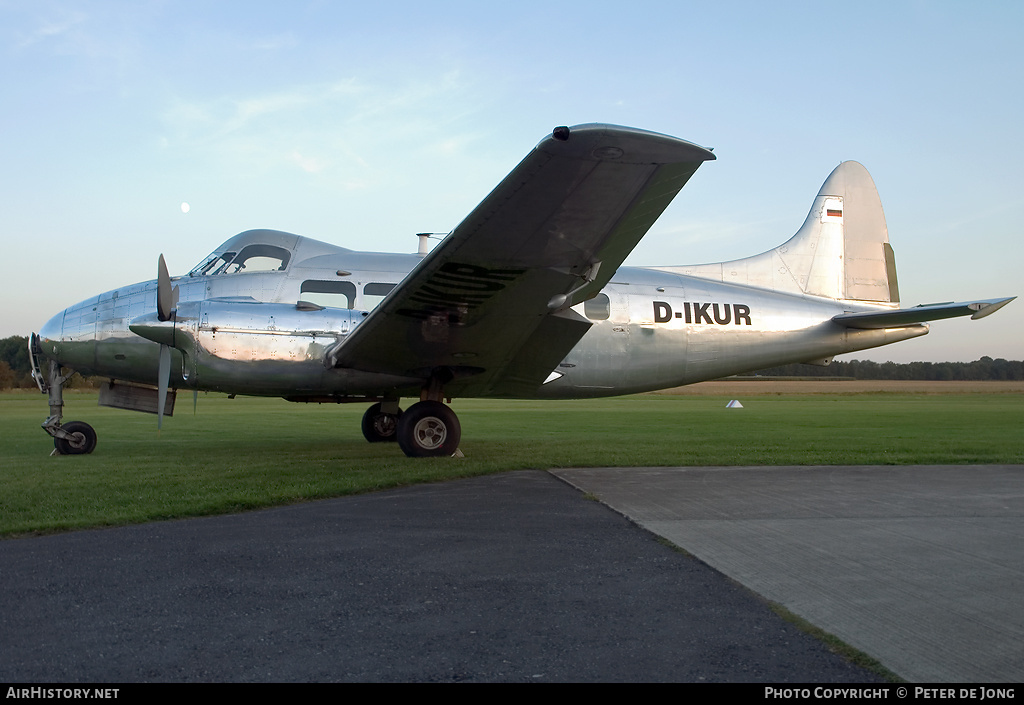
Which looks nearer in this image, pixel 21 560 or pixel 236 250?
pixel 21 560

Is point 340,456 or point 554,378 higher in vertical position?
point 554,378

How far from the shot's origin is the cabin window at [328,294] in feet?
36.4

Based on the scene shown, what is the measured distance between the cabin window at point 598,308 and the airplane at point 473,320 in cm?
2

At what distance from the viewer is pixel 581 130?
5500mm

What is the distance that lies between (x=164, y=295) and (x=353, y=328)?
2.49m

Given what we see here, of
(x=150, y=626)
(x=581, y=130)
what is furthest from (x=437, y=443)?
(x=150, y=626)

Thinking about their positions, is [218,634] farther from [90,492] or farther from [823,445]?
[823,445]

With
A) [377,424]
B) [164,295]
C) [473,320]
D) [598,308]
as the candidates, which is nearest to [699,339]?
[598,308]

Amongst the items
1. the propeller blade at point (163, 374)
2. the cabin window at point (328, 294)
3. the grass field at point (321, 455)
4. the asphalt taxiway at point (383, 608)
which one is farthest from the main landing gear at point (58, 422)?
the asphalt taxiway at point (383, 608)

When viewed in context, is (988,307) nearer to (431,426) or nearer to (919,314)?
(919,314)

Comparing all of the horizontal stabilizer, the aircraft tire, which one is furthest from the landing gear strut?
the horizontal stabilizer

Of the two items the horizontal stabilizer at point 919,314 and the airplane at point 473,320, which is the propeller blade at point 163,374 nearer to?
the airplane at point 473,320
